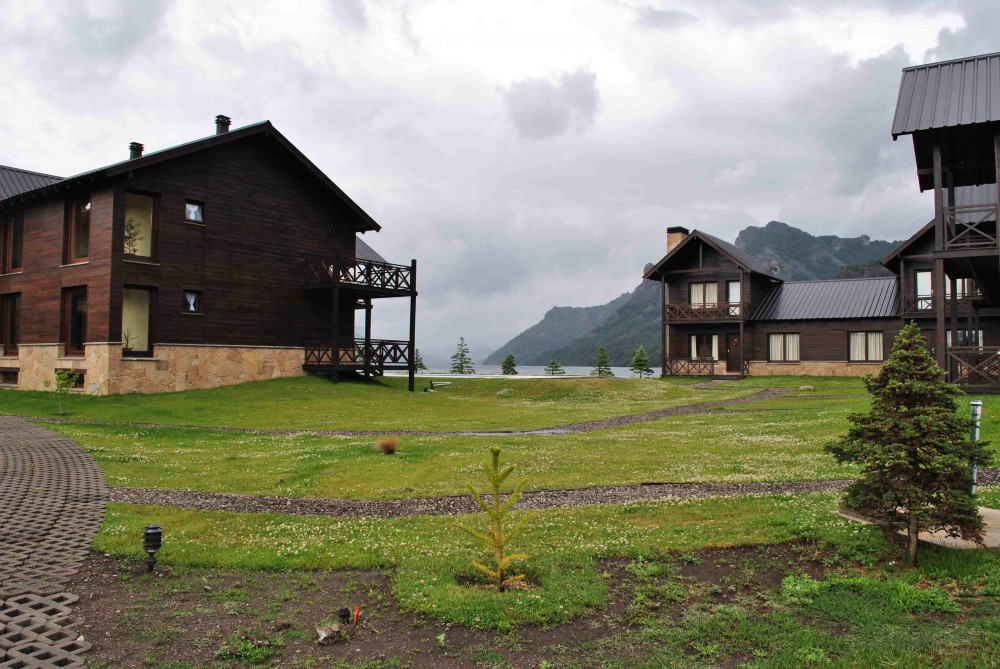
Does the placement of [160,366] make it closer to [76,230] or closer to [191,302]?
[191,302]

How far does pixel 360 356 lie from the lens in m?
37.4

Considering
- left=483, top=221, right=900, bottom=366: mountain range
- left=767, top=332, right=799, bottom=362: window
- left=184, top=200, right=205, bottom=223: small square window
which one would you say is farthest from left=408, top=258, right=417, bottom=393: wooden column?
left=483, top=221, right=900, bottom=366: mountain range

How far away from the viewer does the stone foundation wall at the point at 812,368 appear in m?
46.1

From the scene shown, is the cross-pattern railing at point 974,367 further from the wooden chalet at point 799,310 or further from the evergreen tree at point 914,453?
the evergreen tree at point 914,453

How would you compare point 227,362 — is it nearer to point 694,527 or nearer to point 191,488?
point 191,488

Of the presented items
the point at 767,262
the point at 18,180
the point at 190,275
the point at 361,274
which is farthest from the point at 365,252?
the point at 767,262

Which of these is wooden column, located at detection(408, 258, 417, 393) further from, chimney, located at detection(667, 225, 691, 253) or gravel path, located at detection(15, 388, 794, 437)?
chimney, located at detection(667, 225, 691, 253)

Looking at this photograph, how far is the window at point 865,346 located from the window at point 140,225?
4152cm

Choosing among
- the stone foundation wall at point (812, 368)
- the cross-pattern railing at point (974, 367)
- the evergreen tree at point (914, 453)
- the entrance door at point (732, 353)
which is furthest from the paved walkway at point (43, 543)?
the stone foundation wall at point (812, 368)

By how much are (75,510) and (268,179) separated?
27690mm

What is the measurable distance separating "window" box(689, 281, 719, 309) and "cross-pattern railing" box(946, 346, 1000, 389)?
27.7 meters

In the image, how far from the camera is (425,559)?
834cm

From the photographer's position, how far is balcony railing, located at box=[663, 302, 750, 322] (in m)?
48.7

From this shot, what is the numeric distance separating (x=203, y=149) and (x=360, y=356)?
1238cm
